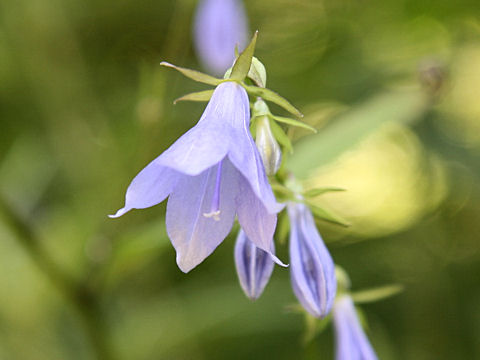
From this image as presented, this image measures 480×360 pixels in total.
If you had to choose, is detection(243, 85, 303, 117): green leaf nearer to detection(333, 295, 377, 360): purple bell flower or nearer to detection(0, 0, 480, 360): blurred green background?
detection(333, 295, 377, 360): purple bell flower

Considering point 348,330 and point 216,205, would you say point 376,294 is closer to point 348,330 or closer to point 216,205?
point 348,330

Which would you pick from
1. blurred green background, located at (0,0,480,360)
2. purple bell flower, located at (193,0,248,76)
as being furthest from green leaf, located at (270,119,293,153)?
purple bell flower, located at (193,0,248,76)

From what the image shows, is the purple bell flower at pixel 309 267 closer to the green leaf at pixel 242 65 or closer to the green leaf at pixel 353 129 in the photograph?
the green leaf at pixel 242 65

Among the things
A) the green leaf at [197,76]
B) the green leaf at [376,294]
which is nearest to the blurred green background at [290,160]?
the green leaf at [376,294]

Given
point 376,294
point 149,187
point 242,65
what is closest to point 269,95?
point 242,65

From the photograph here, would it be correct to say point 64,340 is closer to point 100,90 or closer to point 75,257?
point 75,257

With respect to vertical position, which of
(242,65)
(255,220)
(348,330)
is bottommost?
(348,330)
